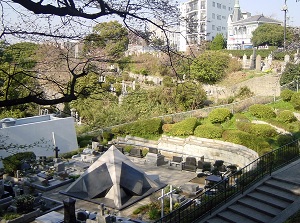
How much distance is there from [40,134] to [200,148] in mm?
10324

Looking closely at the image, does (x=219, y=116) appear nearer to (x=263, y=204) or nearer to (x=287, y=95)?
Result: (x=287, y=95)

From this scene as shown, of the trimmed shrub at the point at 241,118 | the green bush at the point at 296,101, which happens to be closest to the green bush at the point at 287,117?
the green bush at the point at 296,101

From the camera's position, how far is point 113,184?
1293 centimetres

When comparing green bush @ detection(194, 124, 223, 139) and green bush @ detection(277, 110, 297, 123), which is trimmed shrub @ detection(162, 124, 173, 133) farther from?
green bush @ detection(277, 110, 297, 123)

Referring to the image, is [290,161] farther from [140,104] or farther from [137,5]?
[140,104]

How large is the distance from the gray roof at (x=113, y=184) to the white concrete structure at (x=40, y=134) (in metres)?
6.87

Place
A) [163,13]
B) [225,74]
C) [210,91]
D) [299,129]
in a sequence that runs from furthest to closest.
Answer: [225,74] < [210,91] < [299,129] < [163,13]

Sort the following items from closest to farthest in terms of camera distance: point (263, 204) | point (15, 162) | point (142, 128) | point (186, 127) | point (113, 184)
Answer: point (263, 204), point (113, 184), point (15, 162), point (186, 127), point (142, 128)

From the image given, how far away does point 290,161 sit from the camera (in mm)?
12406

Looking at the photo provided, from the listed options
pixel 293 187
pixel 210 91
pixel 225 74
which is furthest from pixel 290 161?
pixel 225 74

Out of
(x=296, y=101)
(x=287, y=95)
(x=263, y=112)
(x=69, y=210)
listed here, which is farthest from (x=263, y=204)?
(x=287, y=95)

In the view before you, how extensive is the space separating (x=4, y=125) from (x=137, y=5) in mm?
17259

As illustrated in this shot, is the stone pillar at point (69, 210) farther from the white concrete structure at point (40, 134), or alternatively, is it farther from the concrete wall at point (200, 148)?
the white concrete structure at point (40, 134)

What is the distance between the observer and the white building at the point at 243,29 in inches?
2454
